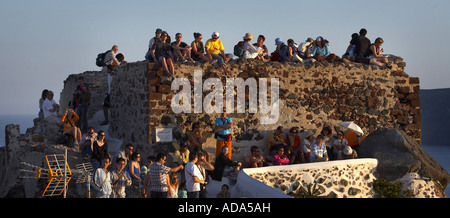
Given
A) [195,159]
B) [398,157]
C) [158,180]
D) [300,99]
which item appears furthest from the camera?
[300,99]

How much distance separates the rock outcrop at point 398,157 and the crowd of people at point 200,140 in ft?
1.76

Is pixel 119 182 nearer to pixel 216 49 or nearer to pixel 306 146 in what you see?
pixel 216 49

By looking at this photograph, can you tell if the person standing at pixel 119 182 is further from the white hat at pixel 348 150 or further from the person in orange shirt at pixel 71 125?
the white hat at pixel 348 150

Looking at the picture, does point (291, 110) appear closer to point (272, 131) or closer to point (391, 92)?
point (272, 131)

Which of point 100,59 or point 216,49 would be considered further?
point 100,59

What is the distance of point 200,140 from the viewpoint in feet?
47.5

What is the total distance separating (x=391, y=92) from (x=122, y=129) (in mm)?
6874

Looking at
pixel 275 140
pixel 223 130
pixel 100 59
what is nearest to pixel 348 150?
pixel 275 140

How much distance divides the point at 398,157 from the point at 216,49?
4.77 metres

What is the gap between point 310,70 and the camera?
16.1 metres

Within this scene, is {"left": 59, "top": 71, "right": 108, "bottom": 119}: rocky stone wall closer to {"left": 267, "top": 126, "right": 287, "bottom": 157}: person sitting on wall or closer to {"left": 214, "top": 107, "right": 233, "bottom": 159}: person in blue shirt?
{"left": 214, "top": 107, "right": 233, "bottom": 159}: person in blue shirt

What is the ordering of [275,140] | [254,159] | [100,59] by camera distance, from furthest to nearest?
[100,59]
[275,140]
[254,159]

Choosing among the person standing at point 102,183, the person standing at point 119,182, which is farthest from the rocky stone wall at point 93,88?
the person standing at point 102,183
